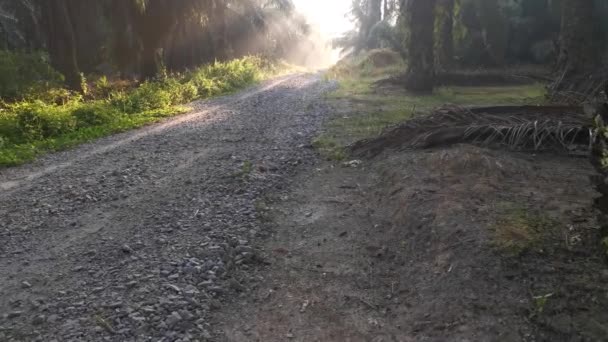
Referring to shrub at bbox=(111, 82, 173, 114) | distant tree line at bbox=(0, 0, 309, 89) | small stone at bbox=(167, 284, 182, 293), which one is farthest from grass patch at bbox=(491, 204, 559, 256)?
distant tree line at bbox=(0, 0, 309, 89)

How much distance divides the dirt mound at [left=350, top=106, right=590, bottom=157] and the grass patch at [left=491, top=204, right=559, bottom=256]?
2.39 metres

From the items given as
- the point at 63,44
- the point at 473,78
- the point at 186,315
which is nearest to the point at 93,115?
the point at 63,44

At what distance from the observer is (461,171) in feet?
21.1

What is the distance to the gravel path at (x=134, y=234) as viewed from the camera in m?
3.98

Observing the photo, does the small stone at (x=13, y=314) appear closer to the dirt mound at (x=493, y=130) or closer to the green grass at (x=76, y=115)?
the green grass at (x=76, y=115)

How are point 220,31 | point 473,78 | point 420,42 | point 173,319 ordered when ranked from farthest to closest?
1. point 220,31
2. point 473,78
3. point 420,42
4. point 173,319

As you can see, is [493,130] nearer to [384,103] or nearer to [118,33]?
[384,103]

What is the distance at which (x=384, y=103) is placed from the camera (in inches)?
594

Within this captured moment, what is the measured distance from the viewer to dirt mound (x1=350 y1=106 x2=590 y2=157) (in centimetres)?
700

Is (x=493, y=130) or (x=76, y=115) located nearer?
(x=493, y=130)

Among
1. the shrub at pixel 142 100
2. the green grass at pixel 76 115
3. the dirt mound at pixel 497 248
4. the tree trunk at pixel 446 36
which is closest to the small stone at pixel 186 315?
the dirt mound at pixel 497 248

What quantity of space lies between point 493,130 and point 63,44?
558 inches

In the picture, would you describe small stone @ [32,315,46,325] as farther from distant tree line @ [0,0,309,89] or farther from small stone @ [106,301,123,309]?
distant tree line @ [0,0,309,89]

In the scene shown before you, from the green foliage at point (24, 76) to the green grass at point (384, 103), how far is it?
905 cm
